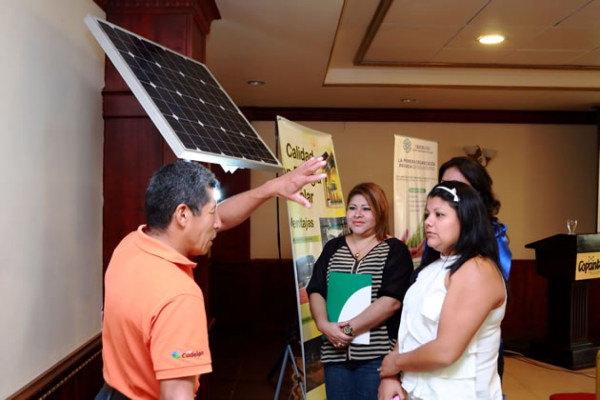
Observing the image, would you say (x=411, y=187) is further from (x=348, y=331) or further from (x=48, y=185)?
(x=48, y=185)

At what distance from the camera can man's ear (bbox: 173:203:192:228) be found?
4.23ft

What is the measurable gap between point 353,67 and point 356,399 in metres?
3.40

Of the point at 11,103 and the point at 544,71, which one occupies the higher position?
the point at 544,71

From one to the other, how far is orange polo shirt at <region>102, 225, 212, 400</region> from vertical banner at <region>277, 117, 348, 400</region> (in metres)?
1.70

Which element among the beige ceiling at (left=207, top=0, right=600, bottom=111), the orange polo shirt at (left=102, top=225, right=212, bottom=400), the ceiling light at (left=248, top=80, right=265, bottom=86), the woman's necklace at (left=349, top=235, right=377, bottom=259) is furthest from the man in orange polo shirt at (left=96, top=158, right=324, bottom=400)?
the ceiling light at (left=248, top=80, right=265, bottom=86)

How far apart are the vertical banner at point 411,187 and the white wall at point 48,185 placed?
2.59 m

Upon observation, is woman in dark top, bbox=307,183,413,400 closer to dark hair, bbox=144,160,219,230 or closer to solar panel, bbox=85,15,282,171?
solar panel, bbox=85,15,282,171

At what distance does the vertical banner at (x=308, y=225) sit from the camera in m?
2.98

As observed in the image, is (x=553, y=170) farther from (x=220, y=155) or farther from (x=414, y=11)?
(x=220, y=155)

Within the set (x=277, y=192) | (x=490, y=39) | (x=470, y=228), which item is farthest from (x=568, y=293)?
(x=277, y=192)

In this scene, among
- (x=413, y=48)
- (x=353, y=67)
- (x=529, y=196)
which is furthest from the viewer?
(x=529, y=196)

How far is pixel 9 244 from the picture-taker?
1.54 m

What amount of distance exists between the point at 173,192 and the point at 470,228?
990mm

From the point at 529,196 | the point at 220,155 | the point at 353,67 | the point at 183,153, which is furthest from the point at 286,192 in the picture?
the point at 529,196
